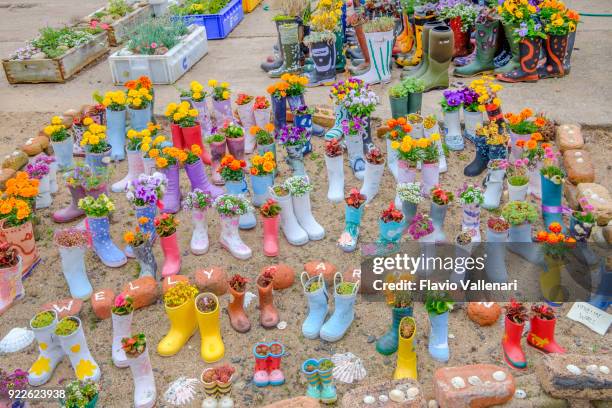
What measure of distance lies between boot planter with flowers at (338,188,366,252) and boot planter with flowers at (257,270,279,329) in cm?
92

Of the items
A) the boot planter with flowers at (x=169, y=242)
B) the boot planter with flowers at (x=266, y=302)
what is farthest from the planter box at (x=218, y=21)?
the boot planter with flowers at (x=266, y=302)

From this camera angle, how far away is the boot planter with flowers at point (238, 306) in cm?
452

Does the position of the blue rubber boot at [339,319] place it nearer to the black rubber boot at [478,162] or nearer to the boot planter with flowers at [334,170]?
the boot planter with flowers at [334,170]

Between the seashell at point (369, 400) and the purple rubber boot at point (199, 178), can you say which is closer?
the seashell at point (369, 400)

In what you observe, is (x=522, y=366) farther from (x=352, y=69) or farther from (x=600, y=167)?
(x=352, y=69)

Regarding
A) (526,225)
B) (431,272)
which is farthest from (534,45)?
(431,272)

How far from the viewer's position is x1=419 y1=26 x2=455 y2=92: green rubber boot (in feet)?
24.7

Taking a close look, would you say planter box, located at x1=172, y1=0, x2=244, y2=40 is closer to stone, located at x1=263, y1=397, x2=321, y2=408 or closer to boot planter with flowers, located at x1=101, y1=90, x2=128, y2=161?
→ boot planter with flowers, located at x1=101, y1=90, x2=128, y2=161

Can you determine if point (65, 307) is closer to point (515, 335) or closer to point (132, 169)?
point (132, 169)

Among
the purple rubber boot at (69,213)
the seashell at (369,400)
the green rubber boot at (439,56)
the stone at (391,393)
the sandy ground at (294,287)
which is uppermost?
the green rubber boot at (439,56)

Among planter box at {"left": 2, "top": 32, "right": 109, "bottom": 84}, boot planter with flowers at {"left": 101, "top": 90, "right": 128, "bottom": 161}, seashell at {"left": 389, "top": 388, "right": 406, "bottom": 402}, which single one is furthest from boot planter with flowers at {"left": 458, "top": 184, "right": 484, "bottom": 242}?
planter box at {"left": 2, "top": 32, "right": 109, "bottom": 84}

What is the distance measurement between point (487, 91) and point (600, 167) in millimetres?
1362

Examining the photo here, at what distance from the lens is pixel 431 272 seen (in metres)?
4.86

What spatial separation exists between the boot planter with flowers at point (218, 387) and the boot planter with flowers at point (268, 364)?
210 millimetres
